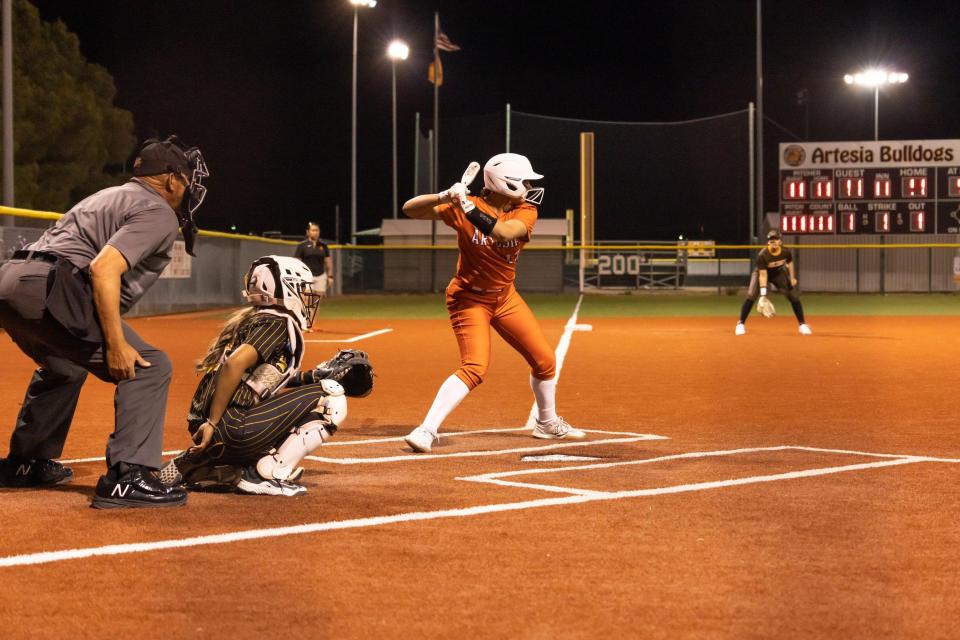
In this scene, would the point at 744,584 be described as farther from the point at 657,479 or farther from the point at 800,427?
the point at 800,427

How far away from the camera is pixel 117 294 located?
5395mm

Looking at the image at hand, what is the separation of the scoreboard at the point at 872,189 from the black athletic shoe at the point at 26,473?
35.0 m

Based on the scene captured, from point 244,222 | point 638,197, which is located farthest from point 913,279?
point 244,222

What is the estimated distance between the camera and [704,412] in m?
10.2

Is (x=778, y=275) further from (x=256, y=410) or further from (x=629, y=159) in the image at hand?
(x=629, y=159)

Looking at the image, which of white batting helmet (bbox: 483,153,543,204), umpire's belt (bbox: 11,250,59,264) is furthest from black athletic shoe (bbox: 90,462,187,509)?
white batting helmet (bbox: 483,153,543,204)

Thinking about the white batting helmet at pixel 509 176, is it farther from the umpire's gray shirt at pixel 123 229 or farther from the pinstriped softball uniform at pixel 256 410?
the umpire's gray shirt at pixel 123 229

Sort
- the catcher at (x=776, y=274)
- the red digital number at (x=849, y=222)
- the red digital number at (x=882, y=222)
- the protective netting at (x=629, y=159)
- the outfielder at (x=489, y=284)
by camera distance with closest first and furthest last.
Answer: the outfielder at (x=489, y=284), the catcher at (x=776, y=274), the red digital number at (x=882, y=222), the red digital number at (x=849, y=222), the protective netting at (x=629, y=159)

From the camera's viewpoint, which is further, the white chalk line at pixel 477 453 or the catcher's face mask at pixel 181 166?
the white chalk line at pixel 477 453

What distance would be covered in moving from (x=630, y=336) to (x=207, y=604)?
55.9ft

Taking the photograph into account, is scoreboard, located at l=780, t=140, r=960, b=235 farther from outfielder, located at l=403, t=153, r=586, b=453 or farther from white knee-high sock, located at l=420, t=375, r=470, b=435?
white knee-high sock, located at l=420, t=375, r=470, b=435

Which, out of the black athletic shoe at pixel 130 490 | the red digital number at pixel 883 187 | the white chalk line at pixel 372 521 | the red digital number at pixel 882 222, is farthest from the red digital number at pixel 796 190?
the black athletic shoe at pixel 130 490

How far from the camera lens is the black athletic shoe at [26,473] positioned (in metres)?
6.39

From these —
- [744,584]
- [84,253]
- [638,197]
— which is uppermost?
[638,197]
